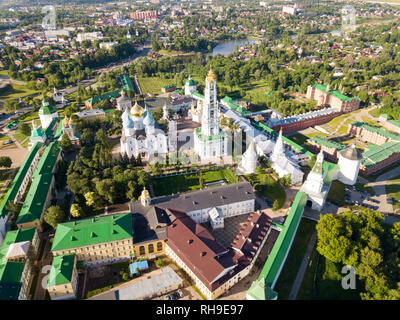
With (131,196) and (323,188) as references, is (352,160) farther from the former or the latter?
(131,196)

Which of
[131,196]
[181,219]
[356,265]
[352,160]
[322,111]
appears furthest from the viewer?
[322,111]

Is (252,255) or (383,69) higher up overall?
(383,69)

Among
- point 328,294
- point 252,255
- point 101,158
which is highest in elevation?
point 101,158

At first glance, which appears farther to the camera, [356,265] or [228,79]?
[228,79]

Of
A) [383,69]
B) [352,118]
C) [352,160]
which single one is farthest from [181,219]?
[383,69]

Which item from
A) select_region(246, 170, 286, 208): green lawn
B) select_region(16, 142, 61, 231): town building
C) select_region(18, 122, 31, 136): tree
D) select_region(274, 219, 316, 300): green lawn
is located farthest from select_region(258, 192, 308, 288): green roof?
select_region(18, 122, 31, 136): tree

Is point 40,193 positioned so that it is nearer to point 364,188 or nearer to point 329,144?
point 364,188

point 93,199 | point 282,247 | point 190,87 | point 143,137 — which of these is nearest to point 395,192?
point 282,247
